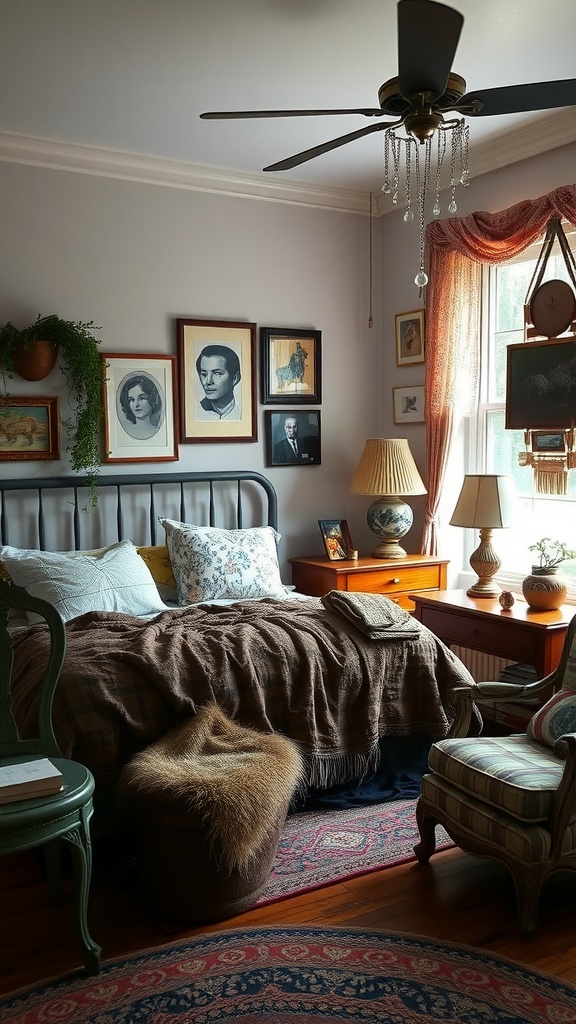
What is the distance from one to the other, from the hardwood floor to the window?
6.42ft

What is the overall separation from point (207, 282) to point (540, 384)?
1.93 meters

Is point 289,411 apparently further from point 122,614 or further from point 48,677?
point 48,677

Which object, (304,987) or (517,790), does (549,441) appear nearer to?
(517,790)

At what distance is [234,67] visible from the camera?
345 centimetres

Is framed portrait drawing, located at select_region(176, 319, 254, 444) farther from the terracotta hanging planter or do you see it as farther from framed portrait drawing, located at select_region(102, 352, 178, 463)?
the terracotta hanging planter

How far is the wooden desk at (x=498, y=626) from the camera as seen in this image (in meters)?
3.79

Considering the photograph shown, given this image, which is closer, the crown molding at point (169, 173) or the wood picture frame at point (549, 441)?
the wood picture frame at point (549, 441)

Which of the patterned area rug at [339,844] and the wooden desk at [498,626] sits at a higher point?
the wooden desk at [498,626]

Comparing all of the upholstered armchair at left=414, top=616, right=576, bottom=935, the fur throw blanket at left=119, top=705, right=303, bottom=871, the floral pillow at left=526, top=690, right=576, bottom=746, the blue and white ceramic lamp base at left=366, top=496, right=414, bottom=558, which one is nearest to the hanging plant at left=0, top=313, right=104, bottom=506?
the blue and white ceramic lamp base at left=366, top=496, right=414, bottom=558

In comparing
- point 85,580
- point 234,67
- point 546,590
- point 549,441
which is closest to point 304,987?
point 85,580

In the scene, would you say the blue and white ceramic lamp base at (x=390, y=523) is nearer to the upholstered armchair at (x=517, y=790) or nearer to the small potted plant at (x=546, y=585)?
the small potted plant at (x=546, y=585)

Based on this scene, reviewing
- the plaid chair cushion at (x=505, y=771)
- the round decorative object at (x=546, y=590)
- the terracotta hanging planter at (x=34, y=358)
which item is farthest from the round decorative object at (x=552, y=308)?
the terracotta hanging planter at (x=34, y=358)

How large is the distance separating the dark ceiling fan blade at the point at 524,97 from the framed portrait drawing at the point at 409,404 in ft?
8.40

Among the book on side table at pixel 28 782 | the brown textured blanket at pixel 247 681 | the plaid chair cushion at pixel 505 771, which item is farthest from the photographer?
the brown textured blanket at pixel 247 681
